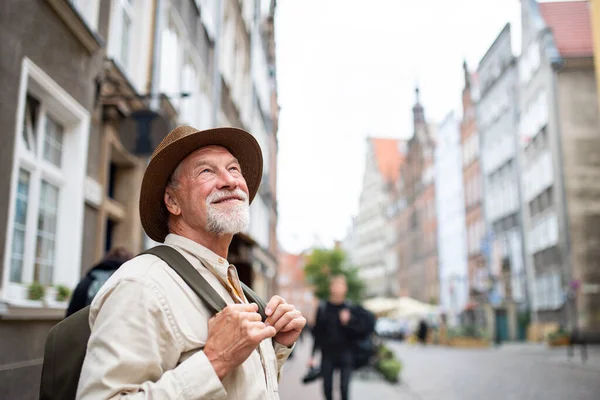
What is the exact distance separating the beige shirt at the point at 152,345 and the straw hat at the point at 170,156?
1.22 ft

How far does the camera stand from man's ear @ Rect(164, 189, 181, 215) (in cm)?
230

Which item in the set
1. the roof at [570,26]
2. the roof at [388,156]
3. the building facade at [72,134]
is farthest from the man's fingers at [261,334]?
the roof at [388,156]

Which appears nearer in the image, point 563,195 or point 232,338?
point 232,338

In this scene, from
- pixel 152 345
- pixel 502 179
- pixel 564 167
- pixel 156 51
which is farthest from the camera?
pixel 502 179

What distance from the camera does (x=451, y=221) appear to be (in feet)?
170

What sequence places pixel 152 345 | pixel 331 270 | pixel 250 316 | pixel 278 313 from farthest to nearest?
pixel 331 270, pixel 278 313, pixel 250 316, pixel 152 345

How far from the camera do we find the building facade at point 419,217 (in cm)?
5806

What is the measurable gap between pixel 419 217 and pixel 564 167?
33076 mm

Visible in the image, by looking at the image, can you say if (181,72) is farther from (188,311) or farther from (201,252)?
(188,311)

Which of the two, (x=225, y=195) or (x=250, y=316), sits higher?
(x=225, y=195)

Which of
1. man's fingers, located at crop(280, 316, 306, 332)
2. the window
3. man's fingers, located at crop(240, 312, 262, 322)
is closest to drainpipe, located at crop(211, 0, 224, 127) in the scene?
the window

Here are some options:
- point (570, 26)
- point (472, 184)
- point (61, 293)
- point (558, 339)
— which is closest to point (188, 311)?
point (61, 293)

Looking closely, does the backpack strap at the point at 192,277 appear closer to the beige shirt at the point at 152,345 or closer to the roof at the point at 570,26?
the beige shirt at the point at 152,345

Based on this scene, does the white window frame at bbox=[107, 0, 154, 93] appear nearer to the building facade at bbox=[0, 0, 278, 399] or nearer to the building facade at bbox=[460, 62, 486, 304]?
the building facade at bbox=[0, 0, 278, 399]
